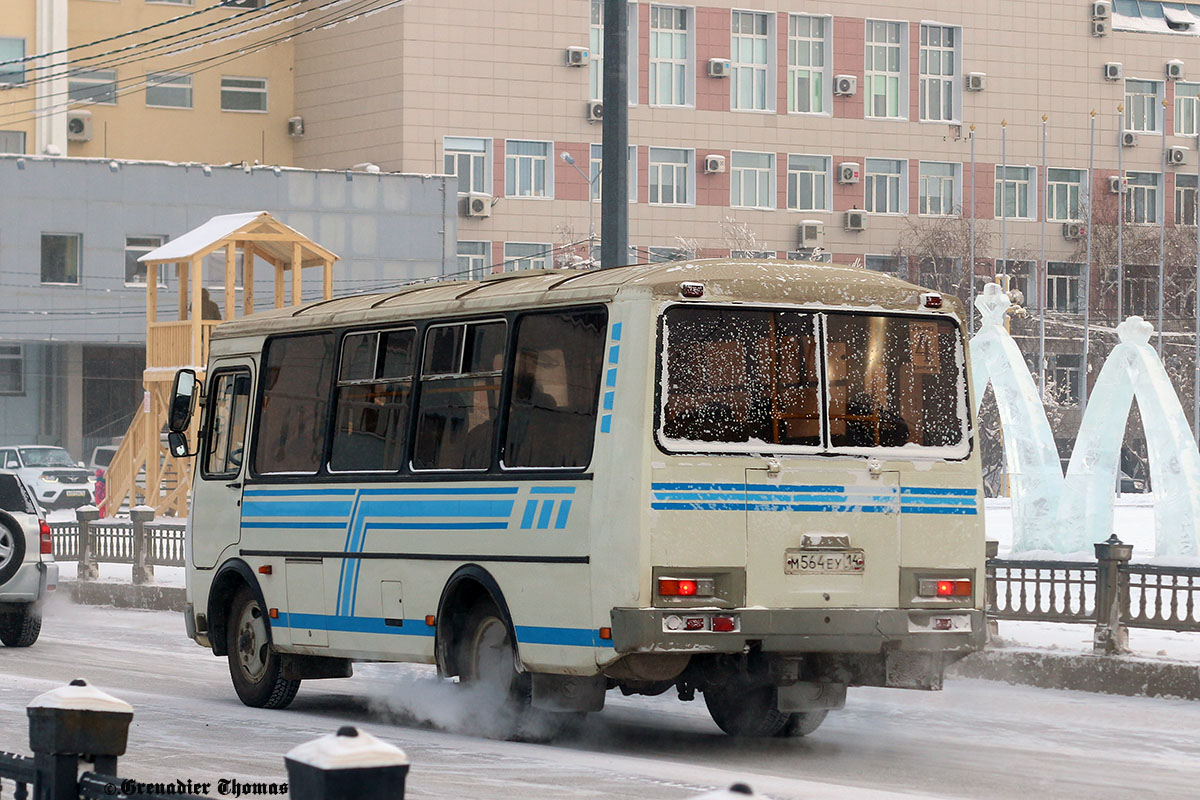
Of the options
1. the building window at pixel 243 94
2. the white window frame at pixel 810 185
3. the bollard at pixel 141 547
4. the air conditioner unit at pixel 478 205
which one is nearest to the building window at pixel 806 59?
the white window frame at pixel 810 185

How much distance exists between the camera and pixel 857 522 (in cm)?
1219

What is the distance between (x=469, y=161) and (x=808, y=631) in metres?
59.5

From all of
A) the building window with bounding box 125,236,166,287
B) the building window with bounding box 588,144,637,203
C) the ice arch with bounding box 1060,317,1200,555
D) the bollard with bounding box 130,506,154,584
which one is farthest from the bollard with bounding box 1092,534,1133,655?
the building window with bounding box 588,144,637,203

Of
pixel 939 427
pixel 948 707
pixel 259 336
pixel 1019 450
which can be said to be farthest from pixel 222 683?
pixel 1019 450

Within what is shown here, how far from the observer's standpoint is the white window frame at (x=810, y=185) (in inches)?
2953

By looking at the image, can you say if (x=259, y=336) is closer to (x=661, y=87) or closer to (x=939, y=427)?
(x=939, y=427)

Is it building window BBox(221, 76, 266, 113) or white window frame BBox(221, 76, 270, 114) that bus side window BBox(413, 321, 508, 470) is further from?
building window BBox(221, 76, 266, 113)

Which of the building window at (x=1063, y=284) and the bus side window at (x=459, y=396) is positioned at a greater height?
the building window at (x=1063, y=284)

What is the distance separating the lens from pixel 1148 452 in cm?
2588

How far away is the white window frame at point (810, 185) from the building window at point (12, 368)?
1061 inches

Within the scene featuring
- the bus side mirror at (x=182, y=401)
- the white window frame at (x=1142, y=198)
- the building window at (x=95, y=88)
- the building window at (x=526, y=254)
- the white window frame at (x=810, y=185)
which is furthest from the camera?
the white window frame at (x=1142, y=198)

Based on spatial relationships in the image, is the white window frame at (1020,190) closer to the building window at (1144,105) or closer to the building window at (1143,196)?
the building window at (1143,196)

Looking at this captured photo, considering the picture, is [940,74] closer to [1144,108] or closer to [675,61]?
[1144,108]

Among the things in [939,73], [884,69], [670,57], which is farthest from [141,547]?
[939,73]
